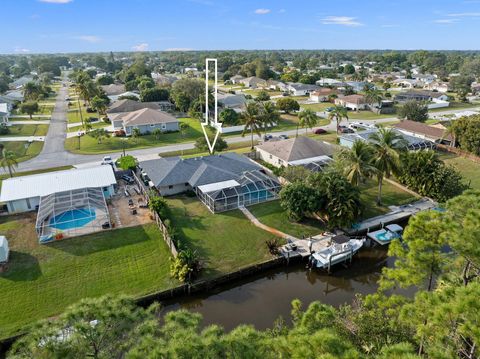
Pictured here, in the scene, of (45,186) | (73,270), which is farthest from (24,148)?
(73,270)

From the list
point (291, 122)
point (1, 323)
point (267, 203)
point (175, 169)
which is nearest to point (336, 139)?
point (291, 122)

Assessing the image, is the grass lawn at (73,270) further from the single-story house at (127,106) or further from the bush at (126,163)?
the single-story house at (127,106)

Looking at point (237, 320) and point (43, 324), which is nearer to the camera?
point (43, 324)

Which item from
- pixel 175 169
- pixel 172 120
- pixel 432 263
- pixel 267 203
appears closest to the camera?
pixel 432 263

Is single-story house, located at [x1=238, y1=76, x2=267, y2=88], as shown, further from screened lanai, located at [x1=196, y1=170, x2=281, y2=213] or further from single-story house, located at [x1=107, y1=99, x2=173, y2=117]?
screened lanai, located at [x1=196, y1=170, x2=281, y2=213]

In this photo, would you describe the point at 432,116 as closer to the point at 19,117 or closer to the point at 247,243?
the point at 247,243

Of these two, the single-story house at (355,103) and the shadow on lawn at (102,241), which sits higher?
the single-story house at (355,103)

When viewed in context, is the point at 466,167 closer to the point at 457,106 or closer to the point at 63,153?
the point at 457,106

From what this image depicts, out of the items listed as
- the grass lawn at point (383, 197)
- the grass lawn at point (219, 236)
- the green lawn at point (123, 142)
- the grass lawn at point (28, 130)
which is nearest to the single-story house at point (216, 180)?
the grass lawn at point (219, 236)
